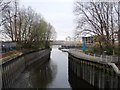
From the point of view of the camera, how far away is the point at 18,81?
1410 inches

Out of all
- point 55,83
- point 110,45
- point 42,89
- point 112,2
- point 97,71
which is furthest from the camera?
point 112,2

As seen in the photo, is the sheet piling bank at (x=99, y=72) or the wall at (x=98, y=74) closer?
the sheet piling bank at (x=99, y=72)

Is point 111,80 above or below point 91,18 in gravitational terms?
below

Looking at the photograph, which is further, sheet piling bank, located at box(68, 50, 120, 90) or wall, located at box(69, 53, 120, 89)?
wall, located at box(69, 53, 120, 89)

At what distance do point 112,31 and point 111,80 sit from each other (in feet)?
71.5

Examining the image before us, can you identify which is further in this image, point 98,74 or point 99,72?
point 98,74

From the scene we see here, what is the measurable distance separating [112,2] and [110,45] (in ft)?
30.7

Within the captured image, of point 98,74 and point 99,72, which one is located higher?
point 99,72

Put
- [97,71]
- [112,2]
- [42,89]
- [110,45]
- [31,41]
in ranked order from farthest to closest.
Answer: [31,41] < [112,2] < [110,45] < [42,89] < [97,71]

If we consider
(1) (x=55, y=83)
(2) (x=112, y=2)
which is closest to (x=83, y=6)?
(2) (x=112, y=2)

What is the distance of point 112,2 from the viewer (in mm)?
44906

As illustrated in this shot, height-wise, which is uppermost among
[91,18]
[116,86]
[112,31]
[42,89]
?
[91,18]

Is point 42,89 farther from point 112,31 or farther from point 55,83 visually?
point 112,31

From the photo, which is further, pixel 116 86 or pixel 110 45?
pixel 110 45
